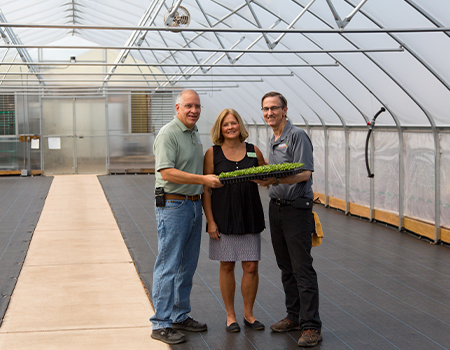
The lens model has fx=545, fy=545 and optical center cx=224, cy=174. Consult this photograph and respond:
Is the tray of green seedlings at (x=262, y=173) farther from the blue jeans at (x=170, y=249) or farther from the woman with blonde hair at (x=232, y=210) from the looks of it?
the blue jeans at (x=170, y=249)

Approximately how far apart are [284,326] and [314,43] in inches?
231

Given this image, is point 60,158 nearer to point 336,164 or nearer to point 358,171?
point 336,164

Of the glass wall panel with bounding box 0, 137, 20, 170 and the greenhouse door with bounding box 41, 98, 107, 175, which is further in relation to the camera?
the greenhouse door with bounding box 41, 98, 107, 175

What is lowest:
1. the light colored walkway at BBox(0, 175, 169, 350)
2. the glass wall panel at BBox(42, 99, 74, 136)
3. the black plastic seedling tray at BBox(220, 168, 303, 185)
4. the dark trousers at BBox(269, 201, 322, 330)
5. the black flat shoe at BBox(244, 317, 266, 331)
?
the light colored walkway at BBox(0, 175, 169, 350)

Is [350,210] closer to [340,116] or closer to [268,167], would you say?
[340,116]

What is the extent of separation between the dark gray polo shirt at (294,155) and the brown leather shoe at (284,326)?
91 cm

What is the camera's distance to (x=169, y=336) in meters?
3.67

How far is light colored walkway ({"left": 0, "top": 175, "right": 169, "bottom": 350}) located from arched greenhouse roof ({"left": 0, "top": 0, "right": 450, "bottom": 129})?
252 centimetres

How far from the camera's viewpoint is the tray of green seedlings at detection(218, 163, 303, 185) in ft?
11.3

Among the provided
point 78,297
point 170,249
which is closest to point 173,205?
point 170,249

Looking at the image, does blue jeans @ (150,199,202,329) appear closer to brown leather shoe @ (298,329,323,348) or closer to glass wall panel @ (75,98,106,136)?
brown leather shoe @ (298,329,323,348)

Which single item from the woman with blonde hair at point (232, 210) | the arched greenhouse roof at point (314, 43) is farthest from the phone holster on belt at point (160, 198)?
the arched greenhouse roof at point (314, 43)

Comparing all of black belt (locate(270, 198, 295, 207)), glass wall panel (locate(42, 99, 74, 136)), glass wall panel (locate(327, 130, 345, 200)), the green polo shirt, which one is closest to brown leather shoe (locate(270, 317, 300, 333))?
black belt (locate(270, 198, 295, 207))

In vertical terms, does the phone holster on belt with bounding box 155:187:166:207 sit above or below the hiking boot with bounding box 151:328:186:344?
above
